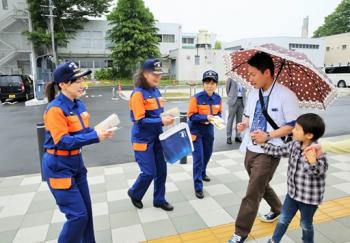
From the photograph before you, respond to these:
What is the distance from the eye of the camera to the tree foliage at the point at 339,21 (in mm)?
51531

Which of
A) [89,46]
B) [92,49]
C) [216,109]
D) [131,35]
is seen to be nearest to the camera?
[216,109]

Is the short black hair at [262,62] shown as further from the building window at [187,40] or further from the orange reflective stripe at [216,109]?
the building window at [187,40]

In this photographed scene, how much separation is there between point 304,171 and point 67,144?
80.1 inches

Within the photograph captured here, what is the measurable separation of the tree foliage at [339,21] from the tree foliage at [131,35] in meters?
40.0

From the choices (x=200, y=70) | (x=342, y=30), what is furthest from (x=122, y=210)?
(x=342, y=30)

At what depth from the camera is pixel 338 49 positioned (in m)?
42.8

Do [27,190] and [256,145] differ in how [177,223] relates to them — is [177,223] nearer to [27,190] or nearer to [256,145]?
[256,145]

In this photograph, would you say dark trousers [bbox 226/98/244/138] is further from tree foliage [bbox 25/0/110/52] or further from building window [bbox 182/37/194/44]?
building window [bbox 182/37/194/44]

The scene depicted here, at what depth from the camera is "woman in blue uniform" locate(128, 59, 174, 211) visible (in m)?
3.35

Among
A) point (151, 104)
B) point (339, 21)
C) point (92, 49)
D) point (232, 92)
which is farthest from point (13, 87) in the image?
point (339, 21)

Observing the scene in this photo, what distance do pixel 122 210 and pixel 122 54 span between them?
2993cm

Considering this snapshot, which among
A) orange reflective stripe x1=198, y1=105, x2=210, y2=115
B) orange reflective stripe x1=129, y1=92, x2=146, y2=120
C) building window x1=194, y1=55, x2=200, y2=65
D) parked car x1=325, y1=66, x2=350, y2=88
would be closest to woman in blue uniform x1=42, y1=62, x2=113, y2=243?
orange reflective stripe x1=129, y1=92, x2=146, y2=120

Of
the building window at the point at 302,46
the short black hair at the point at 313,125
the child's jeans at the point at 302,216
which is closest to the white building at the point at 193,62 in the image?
the building window at the point at 302,46

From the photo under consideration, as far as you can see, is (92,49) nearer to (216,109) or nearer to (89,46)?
(89,46)
